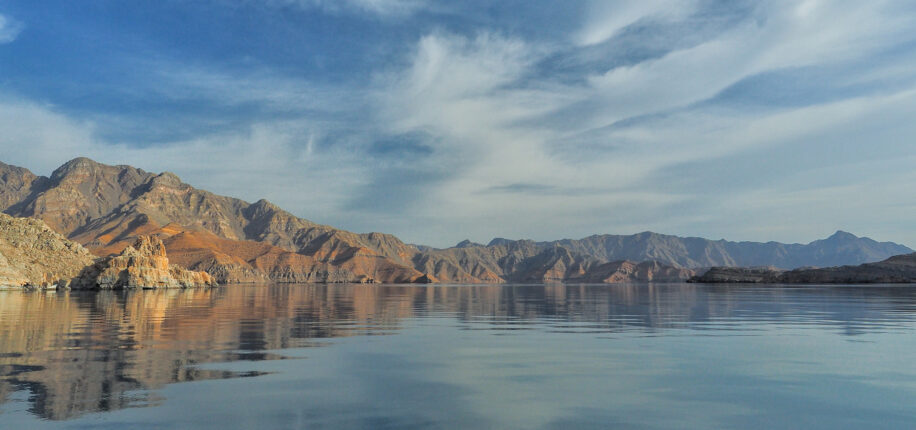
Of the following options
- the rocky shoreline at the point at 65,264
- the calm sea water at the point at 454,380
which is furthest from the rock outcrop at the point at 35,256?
the calm sea water at the point at 454,380

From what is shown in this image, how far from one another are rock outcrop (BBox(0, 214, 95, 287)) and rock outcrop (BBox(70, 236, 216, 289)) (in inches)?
245

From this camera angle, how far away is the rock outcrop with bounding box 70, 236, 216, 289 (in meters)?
143

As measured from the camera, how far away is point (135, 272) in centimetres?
15100

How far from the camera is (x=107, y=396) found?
42.5 ft

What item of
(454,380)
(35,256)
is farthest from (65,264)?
(454,380)

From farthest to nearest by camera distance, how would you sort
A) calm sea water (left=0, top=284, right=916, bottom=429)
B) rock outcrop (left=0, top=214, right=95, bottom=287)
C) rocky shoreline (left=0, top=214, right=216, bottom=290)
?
rocky shoreline (left=0, top=214, right=216, bottom=290)
rock outcrop (left=0, top=214, right=95, bottom=287)
calm sea water (left=0, top=284, right=916, bottom=429)

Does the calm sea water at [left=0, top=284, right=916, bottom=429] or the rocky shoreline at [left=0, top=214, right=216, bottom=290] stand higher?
the rocky shoreline at [left=0, top=214, right=216, bottom=290]

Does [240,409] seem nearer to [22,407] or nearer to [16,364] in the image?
[22,407]

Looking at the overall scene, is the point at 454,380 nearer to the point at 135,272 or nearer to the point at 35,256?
the point at 135,272

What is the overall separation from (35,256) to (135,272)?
83.8 ft

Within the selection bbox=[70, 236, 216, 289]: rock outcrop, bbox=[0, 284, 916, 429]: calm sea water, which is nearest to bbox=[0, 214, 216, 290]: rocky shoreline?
bbox=[70, 236, 216, 289]: rock outcrop

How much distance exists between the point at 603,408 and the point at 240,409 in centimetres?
821

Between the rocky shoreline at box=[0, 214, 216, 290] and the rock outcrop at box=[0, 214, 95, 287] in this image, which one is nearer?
the rock outcrop at box=[0, 214, 95, 287]

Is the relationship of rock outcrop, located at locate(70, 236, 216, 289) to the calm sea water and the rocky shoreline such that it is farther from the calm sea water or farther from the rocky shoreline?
the calm sea water
